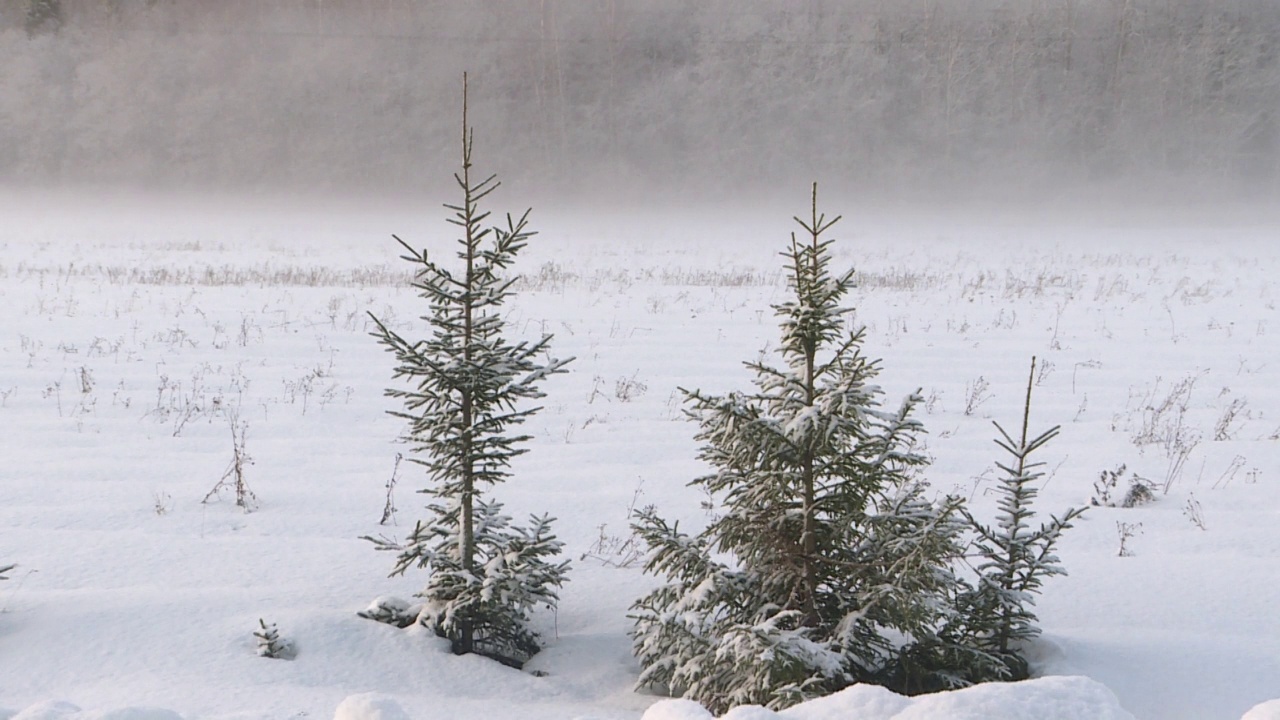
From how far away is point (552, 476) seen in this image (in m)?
6.39

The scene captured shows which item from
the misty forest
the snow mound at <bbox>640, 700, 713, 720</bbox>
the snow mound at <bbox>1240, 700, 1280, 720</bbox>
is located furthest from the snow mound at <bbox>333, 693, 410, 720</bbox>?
the snow mound at <bbox>1240, 700, 1280, 720</bbox>

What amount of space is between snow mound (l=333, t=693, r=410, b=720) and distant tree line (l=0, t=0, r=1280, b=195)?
206 feet

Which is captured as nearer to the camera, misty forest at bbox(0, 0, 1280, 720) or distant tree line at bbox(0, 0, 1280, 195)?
misty forest at bbox(0, 0, 1280, 720)

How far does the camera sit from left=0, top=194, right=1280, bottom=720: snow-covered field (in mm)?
3607

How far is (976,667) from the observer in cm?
366

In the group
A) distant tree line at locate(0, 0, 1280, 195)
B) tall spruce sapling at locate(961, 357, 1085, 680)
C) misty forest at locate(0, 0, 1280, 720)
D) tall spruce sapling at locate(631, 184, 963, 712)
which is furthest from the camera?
distant tree line at locate(0, 0, 1280, 195)

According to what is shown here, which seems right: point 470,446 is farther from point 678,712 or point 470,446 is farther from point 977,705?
point 977,705

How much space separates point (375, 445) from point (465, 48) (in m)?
73.1

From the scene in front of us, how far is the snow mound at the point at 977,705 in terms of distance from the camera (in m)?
2.51

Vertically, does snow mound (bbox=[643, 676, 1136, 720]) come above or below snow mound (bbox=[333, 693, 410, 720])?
below

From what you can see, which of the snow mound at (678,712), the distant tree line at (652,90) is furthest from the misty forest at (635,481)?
the distant tree line at (652,90)

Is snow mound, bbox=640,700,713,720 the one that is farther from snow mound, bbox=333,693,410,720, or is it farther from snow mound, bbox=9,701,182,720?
snow mound, bbox=9,701,182,720

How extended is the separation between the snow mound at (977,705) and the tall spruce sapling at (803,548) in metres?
0.71

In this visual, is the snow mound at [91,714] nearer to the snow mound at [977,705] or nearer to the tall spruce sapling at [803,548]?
the snow mound at [977,705]
